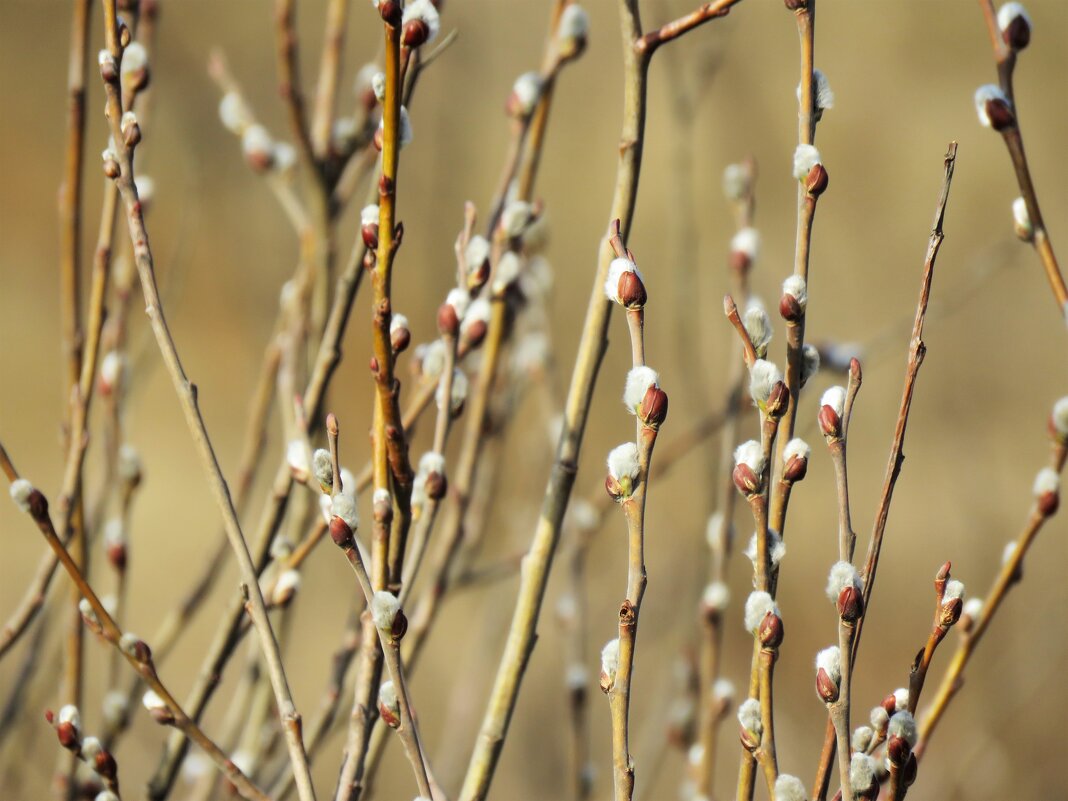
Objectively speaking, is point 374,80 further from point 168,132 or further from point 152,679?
point 168,132

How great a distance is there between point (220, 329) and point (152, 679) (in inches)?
75.5

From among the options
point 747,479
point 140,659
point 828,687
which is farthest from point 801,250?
point 140,659

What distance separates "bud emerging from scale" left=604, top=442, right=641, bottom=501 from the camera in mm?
482

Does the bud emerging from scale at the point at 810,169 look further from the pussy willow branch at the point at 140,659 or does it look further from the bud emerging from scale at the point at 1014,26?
the pussy willow branch at the point at 140,659

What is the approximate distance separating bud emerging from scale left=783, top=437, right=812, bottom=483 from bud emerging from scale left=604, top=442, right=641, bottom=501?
0.09m

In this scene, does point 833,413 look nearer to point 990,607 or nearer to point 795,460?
point 795,460

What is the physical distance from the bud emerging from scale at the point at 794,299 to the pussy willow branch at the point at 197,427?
0.33 m

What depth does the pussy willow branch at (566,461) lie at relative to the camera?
571 mm

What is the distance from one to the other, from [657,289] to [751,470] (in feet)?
6.18

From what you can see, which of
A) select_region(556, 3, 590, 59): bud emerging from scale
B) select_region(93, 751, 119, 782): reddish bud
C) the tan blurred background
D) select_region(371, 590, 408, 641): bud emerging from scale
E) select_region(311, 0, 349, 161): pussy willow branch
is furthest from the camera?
the tan blurred background

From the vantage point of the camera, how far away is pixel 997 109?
23.8 inches

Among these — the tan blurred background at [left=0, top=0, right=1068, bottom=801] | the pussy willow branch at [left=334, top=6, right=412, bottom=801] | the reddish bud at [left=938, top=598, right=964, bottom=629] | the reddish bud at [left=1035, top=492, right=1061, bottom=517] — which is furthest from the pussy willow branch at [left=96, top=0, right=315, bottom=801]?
the tan blurred background at [left=0, top=0, right=1068, bottom=801]

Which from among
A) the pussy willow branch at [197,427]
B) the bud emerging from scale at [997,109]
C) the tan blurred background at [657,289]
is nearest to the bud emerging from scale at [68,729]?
the pussy willow branch at [197,427]

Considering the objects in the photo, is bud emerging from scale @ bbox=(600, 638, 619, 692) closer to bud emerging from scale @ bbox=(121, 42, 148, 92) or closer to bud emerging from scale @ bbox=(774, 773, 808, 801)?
bud emerging from scale @ bbox=(774, 773, 808, 801)
